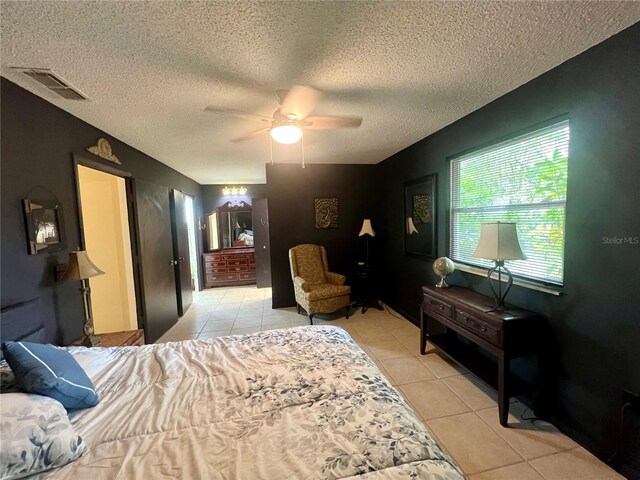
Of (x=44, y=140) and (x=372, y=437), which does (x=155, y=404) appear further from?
(x=44, y=140)

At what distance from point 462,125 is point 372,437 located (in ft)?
9.30

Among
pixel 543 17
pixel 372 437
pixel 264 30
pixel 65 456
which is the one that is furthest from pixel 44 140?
pixel 543 17

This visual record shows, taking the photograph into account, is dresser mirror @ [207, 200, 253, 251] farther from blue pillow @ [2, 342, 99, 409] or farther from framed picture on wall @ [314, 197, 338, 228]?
blue pillow @ [2, 342, 99, 409]

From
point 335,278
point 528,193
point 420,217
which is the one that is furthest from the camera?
point 335,278

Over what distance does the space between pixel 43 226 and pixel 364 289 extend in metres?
4.03

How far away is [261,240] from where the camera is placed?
611cm

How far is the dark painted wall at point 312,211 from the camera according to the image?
15.1 feet

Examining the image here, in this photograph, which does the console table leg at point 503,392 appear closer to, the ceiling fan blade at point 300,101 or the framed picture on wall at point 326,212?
the ceiling fan blade at point 300,101

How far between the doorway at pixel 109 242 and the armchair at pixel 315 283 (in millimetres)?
2100

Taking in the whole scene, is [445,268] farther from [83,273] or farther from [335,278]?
[83,273]

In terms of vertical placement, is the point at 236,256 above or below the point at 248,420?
above

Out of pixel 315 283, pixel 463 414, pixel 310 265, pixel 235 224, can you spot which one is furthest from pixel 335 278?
pixel 235 224

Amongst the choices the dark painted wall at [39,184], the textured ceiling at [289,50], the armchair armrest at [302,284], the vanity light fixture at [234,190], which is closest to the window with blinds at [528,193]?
the textured ceiling at [289,50]

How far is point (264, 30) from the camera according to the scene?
4.55ft
